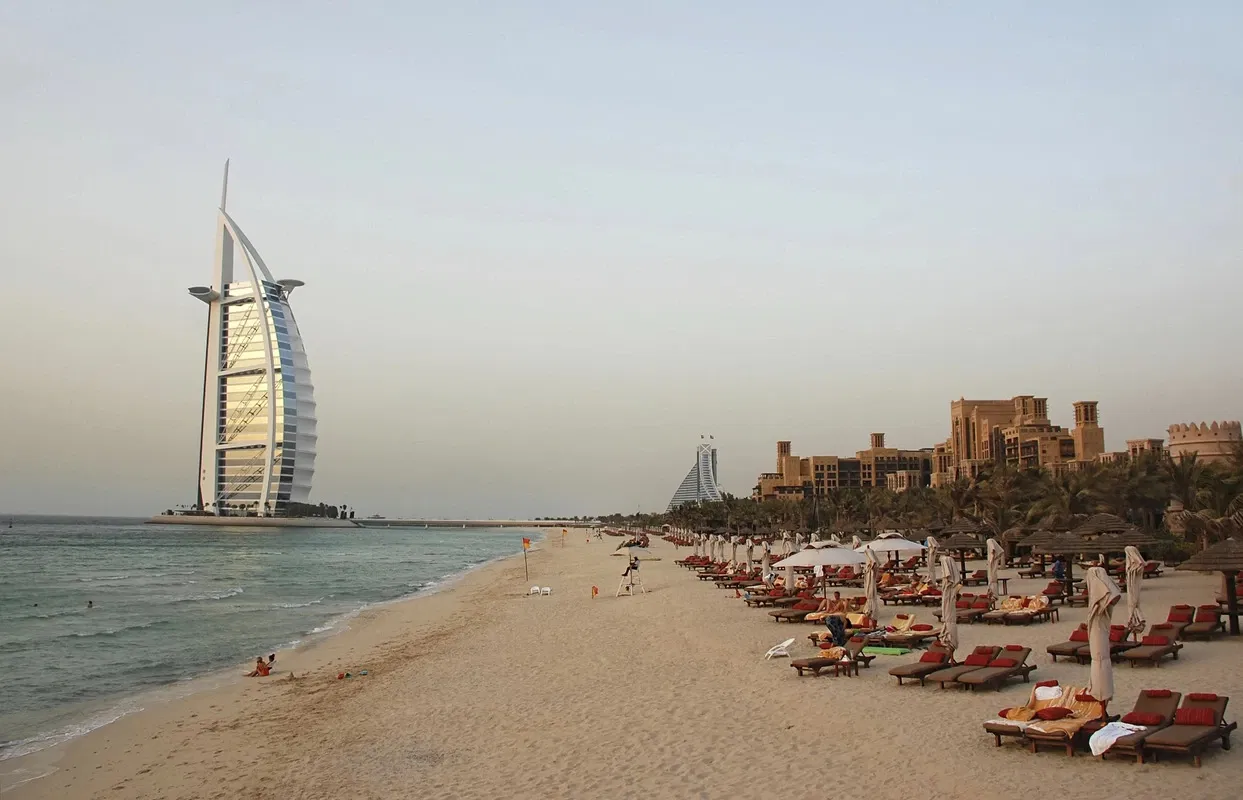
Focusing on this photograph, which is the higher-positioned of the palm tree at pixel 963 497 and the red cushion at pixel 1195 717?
the palm tree at pixel 963 497

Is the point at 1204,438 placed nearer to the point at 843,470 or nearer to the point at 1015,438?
the point at 1015,438

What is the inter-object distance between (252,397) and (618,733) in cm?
13138

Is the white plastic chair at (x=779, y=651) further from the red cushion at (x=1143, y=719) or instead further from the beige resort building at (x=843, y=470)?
the beige resort building at (x=843, y=470)

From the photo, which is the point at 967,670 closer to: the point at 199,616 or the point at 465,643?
the point at 465,643

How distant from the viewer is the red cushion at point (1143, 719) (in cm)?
775

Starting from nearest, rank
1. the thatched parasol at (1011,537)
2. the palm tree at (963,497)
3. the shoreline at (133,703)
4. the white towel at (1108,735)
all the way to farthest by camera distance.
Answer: the white towel at (1108,735)
the shoreline at (133,703)
the thatched parasol at (1011,537)
the palm tree at (963,497)

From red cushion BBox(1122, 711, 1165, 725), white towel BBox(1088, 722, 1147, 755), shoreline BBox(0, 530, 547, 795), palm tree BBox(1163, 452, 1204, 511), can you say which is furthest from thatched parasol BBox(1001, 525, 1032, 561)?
white towel BBox(1088, 722, 1147, 755)

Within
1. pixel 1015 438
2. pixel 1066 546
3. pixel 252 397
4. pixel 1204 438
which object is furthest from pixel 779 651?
pixel 252 397

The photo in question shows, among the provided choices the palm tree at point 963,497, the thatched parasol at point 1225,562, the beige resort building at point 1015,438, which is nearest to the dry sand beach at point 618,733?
the thatched parasol at point 1225,562

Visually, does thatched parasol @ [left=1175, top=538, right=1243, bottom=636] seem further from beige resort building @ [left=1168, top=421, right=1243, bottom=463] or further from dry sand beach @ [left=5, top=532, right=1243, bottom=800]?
beige resort building @ [left=1168, top=421, right=1243, bottom=463]

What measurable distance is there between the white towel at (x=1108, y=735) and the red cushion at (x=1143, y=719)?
0.24ft

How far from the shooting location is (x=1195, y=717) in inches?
301

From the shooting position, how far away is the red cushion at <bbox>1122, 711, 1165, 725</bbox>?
775 centimetres

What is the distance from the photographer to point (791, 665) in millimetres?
13117
